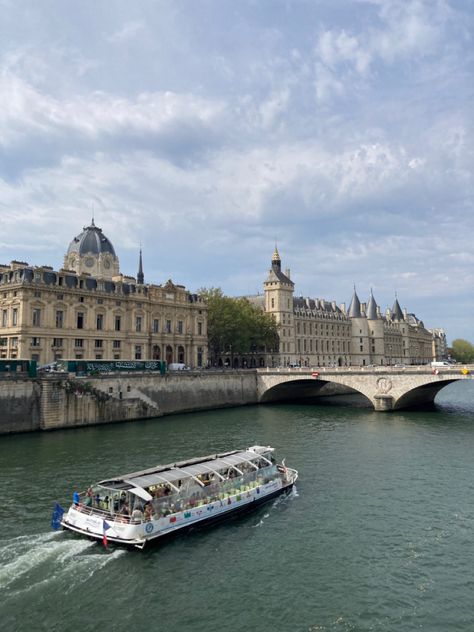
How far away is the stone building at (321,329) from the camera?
486 feet

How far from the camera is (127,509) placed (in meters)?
24.3

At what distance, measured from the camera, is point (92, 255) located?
99.2 meters

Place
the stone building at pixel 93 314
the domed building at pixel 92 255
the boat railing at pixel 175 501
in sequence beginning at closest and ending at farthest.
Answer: the boat railing at pixel 175 501
the stone building at pixel 93 314
the domed building at pixel 92 255

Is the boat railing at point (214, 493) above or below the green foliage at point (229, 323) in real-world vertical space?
below

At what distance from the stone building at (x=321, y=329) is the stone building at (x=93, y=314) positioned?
50693 mm

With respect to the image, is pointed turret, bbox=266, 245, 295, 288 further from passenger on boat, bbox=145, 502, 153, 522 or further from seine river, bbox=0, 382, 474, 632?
passenger on boat, bbox=145, 502, 153, 522

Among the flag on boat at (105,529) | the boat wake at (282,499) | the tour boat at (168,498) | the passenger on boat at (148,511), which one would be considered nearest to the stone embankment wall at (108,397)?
the tour boat at (168,498)

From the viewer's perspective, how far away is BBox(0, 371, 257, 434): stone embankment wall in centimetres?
5347

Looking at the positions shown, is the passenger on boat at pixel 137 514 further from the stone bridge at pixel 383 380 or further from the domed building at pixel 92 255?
the domed building at pixel 92 255

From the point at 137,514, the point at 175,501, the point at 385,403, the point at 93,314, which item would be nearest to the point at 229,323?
the point at 93,314

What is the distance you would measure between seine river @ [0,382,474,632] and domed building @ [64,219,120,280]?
61.6m

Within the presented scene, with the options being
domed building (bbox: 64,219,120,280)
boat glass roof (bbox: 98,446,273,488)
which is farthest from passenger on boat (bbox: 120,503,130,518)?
domed building (bbox: 64,219,120,280)

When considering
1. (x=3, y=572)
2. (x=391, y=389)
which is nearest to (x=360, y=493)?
(x=3, y=572)

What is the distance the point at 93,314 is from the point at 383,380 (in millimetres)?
43213
